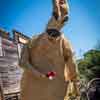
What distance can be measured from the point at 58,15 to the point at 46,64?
34 centimetres

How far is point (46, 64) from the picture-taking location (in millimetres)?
2900

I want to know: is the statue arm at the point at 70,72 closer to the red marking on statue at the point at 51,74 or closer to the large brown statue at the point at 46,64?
the large brown statue at the point at 46,64

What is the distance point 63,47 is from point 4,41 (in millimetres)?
7239

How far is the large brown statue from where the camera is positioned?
2.86 m

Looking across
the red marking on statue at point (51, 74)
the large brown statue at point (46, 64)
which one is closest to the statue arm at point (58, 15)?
the large brown statue at point (46, 64)

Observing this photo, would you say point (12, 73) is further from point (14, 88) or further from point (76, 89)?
point (76, 89)

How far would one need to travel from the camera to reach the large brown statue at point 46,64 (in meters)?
2.86

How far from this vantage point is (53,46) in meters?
2.89

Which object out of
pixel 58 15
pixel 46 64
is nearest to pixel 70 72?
pixel 46 64

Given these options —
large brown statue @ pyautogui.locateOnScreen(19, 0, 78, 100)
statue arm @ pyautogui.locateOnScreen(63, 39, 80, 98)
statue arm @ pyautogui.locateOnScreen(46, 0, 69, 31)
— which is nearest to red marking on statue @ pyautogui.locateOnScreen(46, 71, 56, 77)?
large brown statue @ pyautogui.locateOnScreen(19, 0, 78, 100)

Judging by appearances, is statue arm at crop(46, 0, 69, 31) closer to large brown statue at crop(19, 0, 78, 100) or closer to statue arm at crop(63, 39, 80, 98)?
large brown statue at crop(19, 0, 78, 100)

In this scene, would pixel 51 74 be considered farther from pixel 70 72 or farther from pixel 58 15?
pixel 58 15

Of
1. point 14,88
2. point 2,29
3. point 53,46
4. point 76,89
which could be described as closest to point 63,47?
point 53,46

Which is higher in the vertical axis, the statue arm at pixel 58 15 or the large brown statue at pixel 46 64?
the statue arm at pixel 58 15
